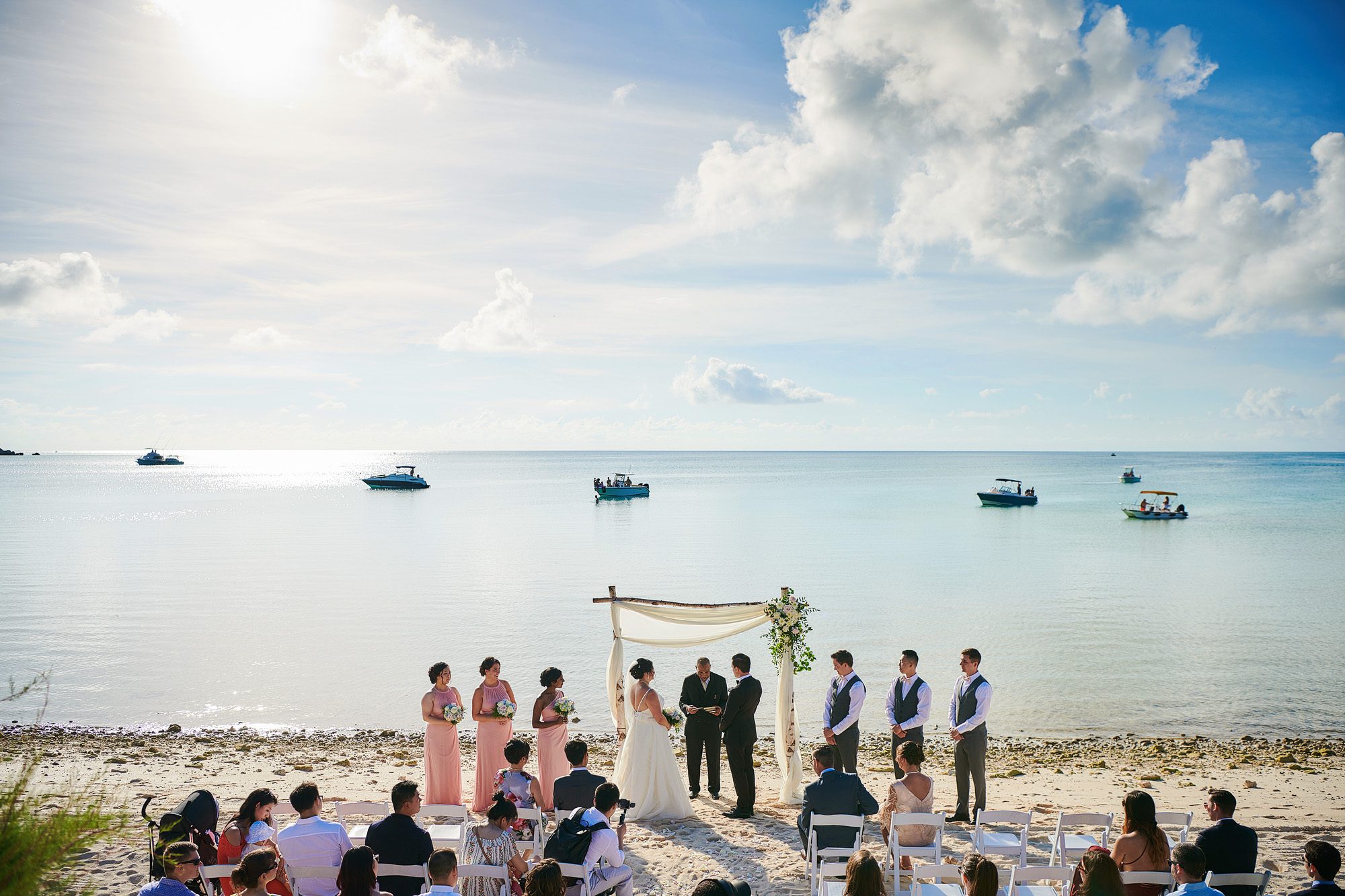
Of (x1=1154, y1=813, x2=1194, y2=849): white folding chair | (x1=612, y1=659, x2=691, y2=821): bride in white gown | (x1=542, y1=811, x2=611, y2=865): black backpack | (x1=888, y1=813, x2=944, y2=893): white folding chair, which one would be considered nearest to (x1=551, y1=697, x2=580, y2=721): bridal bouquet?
(x1=612, y1=659, x2=691, y2=821): bride in white gown

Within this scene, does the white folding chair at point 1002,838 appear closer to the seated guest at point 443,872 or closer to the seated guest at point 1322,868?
the seated guest at point 1322,868

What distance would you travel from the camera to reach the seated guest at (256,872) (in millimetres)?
5316

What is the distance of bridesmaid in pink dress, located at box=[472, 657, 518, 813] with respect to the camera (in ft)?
31.6

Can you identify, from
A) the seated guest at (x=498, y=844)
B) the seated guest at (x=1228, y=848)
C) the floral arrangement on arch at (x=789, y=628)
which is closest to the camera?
the seated guest at (x=1228, y=848)

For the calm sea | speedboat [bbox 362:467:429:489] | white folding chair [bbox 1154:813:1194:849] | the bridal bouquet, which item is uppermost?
speedboat [bbox 362:467:429:489]

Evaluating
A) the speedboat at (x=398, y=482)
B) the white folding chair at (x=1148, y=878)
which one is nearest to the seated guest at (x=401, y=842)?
the white folding chair at (x=1148, y=878)

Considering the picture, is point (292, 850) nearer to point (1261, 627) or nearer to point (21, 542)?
point (1261, 627)

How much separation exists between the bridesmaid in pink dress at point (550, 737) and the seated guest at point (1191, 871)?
6.18 meters

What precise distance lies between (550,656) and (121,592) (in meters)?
21.2

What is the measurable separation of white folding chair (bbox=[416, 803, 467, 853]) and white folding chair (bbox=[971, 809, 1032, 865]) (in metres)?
4.56

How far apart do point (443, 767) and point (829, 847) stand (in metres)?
4.59

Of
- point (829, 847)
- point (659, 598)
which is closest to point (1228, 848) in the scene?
point (829, 847)

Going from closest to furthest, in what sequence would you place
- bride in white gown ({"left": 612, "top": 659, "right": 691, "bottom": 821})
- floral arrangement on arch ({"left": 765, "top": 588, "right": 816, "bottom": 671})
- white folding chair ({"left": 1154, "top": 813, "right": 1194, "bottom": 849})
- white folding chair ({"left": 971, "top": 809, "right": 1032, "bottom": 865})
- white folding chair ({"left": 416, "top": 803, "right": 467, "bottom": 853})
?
1. white folding chair ({"left": 1154, "top": 813, "right": 1194, "bottom": 849})
2. white folding chair ({"left": 971, "top": 809, "right": 1032, "bottom": 865})
3. white folding chair ({"left": 416, "top": 803, "right": 467, "bottom": 853})
4. bride in white gown ({"left": 612, "top": 659, "right": 691, "bottom": 821})
5. floral arrangement on arch ({"left": 765, "top": 588, "right": 816, "bottom": 671})

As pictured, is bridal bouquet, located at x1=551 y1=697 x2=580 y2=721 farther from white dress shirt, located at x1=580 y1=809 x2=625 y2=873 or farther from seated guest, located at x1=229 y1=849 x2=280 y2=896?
seated guest, located at x1=229 y1=849 x2=280 y2=896
